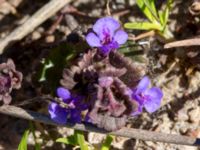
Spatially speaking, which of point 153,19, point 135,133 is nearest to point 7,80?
point 135,133

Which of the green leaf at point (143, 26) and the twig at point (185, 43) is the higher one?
the green leaf at point (143, 26)

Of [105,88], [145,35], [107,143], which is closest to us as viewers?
[105,88]

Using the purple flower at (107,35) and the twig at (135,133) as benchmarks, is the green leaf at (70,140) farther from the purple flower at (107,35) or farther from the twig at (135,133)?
the purple flower at (107,35)

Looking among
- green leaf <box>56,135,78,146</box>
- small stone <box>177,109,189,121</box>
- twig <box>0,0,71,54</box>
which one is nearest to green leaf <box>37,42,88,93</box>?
twig <box>0,0,71,54</box>

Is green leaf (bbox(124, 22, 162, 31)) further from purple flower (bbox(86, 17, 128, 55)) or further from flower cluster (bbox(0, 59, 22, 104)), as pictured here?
flower cluster (bbox(0, 59, 22, 104))

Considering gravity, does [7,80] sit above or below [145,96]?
above

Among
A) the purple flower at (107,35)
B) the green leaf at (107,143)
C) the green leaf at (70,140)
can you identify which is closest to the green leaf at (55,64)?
the green leaf at (70,140)

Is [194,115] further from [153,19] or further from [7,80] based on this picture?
[7,80]
